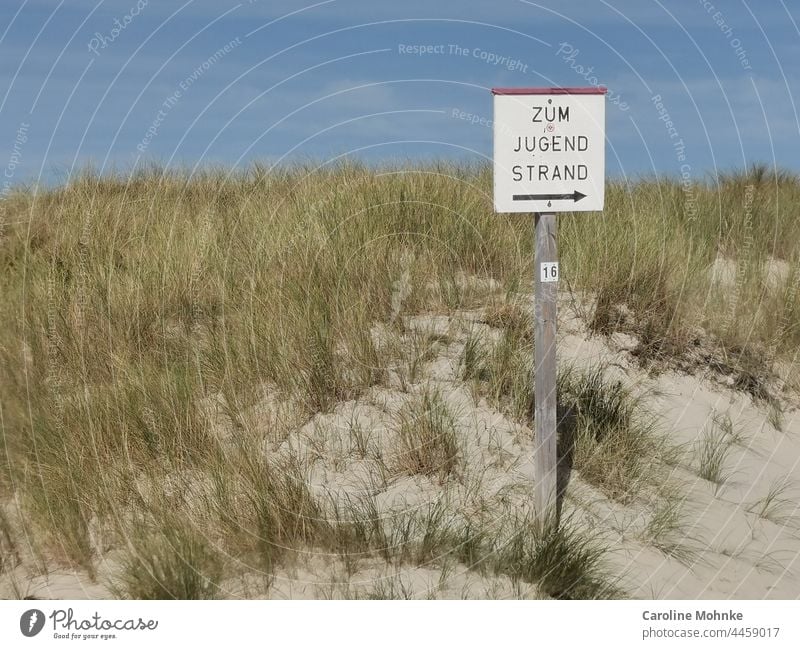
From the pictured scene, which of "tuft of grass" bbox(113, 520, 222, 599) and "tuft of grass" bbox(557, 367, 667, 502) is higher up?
"tuft of grass" bbox(557, 367, 667, 502)

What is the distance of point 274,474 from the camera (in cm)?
517

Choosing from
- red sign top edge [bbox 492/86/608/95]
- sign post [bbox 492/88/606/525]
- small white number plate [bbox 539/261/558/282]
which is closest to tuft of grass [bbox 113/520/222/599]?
sign post [bbox 492/88/606/525]

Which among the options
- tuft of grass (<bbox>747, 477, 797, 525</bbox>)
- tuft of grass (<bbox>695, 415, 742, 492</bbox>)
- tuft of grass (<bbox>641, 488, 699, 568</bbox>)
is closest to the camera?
tuft of grass (<bbox>641, 488, 699, 568</bbox>)

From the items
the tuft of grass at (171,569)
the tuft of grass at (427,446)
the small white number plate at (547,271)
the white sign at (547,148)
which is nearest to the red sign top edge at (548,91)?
the white sign at (547,148)

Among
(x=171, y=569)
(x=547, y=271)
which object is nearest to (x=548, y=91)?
(x=547, y=271)

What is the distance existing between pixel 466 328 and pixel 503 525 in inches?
79.8

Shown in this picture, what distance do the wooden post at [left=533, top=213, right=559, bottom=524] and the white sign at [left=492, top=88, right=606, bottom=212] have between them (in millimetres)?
168

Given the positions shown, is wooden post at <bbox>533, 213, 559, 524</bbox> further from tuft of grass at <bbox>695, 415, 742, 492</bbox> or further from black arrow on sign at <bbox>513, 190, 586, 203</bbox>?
tuft of grass at <bbox>695, 415, 742, 492</bbox>

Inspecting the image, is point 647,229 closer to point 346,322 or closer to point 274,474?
point 346,322

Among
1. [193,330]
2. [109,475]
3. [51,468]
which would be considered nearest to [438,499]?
[109,475]

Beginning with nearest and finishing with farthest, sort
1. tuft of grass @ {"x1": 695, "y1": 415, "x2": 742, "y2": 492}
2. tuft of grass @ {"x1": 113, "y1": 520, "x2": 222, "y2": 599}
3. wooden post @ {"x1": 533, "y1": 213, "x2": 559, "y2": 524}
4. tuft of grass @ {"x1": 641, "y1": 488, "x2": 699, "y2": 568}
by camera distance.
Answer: tuft of grass @ {"x1": 113, "y1": 520, "x2": 222, "y2": 599}
wooden post @ {"x1": 533, "y1": 213, "x2": 559, "y2": 524}
tuft of grass @ {"x1": 641, "y1": 488, "x2": 699, "y2": 568}
tuft of grass @ {"x1": 695, "y1": 415, "x2": 742, "y2": 492}

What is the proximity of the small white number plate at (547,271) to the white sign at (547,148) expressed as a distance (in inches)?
12.3

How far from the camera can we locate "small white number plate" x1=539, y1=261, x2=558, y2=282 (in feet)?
16.9

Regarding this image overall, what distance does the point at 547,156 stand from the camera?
500 centimetres
